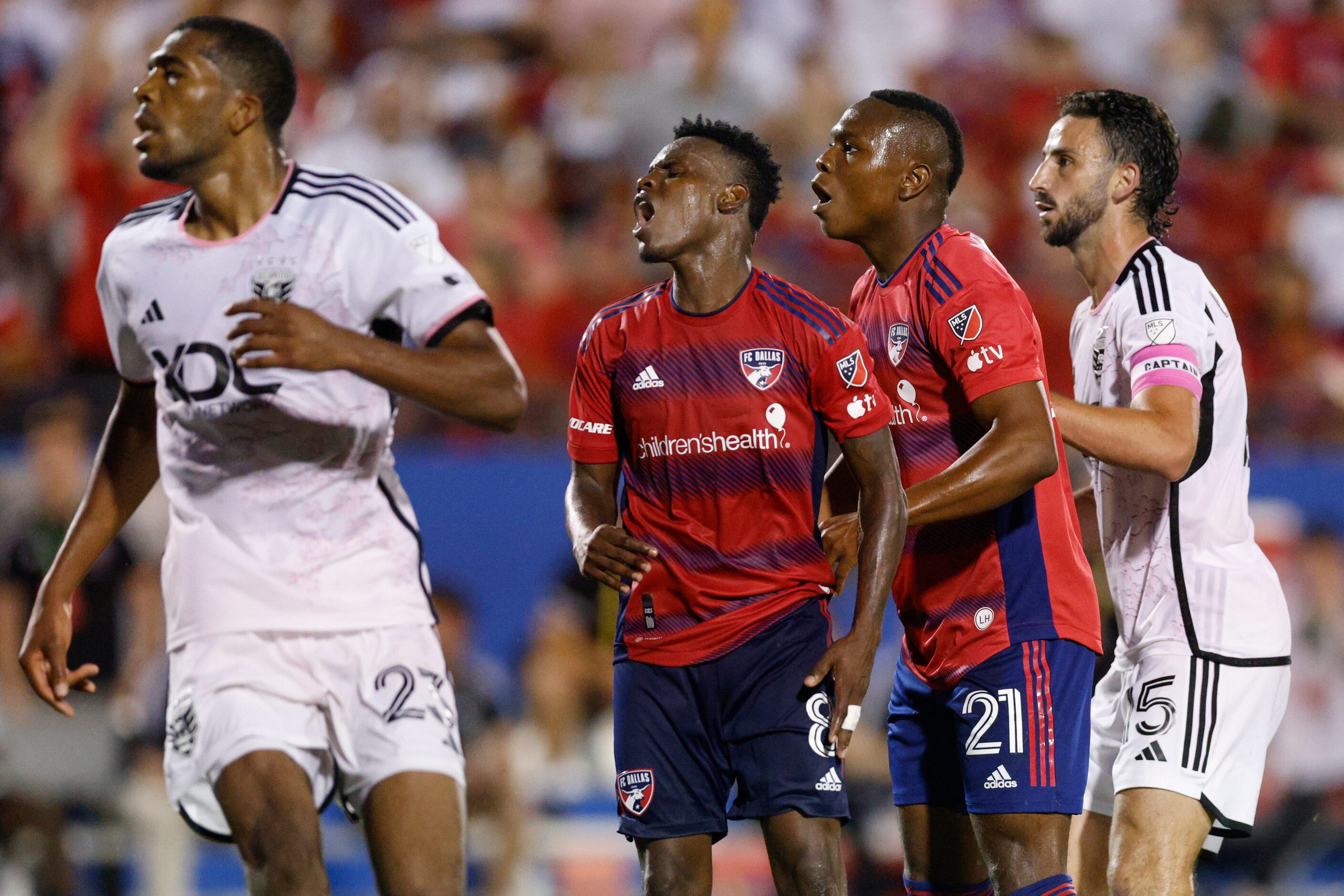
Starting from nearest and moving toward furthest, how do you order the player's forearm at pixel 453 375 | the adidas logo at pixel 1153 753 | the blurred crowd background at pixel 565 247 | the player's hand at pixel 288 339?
the player's hand at pixel 288 339 → the player's forearm at pixel 453 375 → the adidas logo at pixel 1153 753 → the blurred crowd background at pixel 565 247

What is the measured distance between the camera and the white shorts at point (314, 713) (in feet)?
12.6

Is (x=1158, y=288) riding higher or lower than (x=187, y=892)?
higher

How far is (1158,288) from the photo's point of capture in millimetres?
4551

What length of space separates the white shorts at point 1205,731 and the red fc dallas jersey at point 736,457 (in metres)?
0.96

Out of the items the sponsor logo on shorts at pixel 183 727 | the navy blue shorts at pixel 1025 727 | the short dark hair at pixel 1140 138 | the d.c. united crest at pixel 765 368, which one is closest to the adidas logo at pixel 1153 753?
the navy blue shorts at pixel 1025 727

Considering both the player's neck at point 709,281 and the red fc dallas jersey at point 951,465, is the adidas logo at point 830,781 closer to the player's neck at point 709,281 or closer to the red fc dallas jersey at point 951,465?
the red fc dallas jersey at point 951,465

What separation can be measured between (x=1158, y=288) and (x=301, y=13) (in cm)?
853

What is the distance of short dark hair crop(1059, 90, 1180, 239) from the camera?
477 centimetres

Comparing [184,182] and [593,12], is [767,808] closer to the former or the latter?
[184,182]

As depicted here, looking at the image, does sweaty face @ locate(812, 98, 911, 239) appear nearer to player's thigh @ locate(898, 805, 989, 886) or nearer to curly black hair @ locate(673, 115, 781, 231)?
curly black hair @ locate(673, 115, 781, 231)

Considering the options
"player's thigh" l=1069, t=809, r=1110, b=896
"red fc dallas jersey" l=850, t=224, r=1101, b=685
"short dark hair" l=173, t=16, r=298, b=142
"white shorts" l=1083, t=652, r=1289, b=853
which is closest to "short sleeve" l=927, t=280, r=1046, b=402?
"red fc dallas jersey" l=850, t=224, r=1101, b=685

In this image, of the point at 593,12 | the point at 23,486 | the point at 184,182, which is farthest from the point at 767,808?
the point at 593,12

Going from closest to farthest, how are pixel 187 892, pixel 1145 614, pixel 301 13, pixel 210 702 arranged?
pixel 210 702, pixel 1145 614, pixel 187 892, pixel 301 13

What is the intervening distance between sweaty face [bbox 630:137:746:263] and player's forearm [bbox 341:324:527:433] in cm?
70
